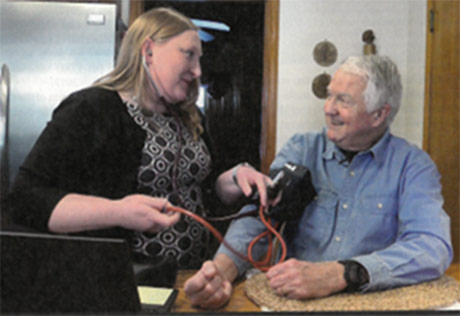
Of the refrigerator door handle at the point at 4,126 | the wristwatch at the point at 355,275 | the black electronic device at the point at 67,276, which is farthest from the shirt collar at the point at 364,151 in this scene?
the refrigerator door handle at the point at 4,126

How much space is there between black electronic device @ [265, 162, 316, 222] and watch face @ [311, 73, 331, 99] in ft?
0.29

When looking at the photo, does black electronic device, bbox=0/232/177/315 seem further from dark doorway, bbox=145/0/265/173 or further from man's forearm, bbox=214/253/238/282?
dark doorway, bbox=145/0/265/173

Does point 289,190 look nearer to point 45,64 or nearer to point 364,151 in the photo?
point 364,151

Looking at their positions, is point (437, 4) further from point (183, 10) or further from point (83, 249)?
point (83, 249)

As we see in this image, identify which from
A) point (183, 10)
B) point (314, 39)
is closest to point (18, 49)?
point (183, 10)

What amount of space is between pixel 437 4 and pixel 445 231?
0.94 ft

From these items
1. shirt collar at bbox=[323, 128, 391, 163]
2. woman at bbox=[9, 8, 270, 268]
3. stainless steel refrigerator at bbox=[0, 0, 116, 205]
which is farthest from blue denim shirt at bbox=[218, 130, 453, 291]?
stainless steel refrigerator at bbox=[0, 0, 116, 205]

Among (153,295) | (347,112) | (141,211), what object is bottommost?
(153,295)

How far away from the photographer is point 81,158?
1.66ft

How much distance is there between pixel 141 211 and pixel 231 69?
0.63 feet

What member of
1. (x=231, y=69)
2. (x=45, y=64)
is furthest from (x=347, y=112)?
(x=45, y=64)

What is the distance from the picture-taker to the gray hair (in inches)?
21.1

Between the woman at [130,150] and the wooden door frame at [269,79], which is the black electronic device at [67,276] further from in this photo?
the wooden door frame at [269,79]

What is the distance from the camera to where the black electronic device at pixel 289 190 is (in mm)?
548
